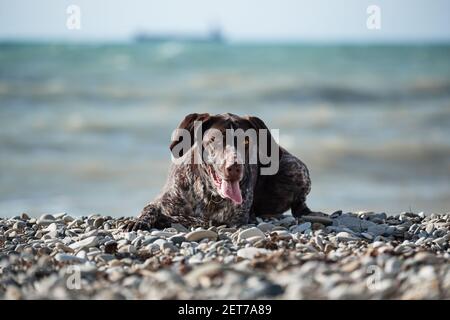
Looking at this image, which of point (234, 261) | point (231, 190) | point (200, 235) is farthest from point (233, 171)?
point (234, 261)

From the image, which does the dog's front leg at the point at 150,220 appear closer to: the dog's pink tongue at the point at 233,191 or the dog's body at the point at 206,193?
the dog's body at the point at 206,193

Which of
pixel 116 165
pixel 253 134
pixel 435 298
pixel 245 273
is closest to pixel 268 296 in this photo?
pixel 245 273

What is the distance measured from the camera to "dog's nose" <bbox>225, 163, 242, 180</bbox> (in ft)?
24.2

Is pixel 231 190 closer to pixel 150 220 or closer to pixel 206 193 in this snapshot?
pixel 206 193

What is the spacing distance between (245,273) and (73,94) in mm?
23636

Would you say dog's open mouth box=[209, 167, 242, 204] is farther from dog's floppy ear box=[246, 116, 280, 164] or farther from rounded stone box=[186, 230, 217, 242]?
dog's floppy ear box=[246, 116, 280, 164]

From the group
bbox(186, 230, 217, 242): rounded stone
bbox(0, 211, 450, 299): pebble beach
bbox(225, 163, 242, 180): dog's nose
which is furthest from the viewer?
bbox(225, 163, 242, 180): dog's nose

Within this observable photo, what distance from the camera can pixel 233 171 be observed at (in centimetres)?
744

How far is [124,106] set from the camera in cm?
2700

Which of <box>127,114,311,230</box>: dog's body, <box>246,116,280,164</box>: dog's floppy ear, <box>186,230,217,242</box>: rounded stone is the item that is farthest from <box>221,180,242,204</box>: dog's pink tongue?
<box>246,116,280,164</box>: dog's floppy ear

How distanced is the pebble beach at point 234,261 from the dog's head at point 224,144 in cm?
50

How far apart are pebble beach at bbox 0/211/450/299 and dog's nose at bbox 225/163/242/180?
1.76ft

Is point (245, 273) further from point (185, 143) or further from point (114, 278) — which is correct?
point (185, 143)

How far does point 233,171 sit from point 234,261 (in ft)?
4.98
